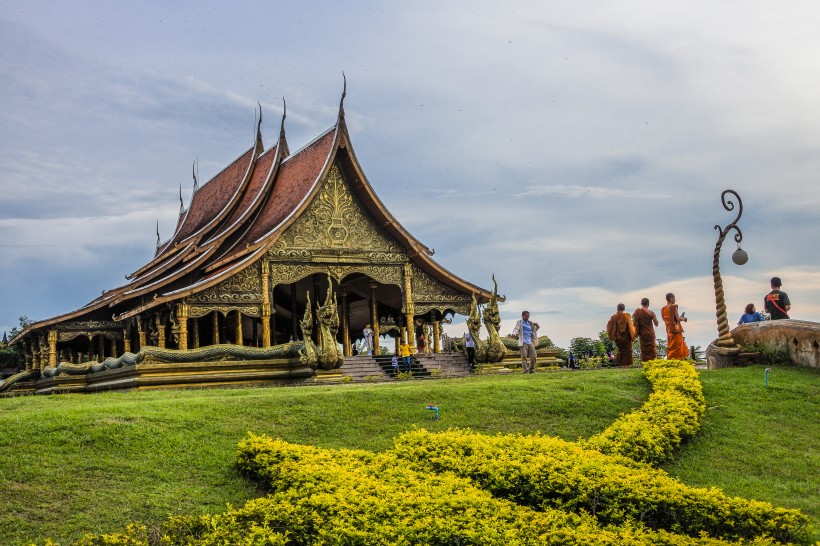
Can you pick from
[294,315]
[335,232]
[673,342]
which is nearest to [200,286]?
[335,232]

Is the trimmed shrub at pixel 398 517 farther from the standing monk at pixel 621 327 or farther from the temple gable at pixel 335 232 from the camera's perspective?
the temple gable at pixel 335 232

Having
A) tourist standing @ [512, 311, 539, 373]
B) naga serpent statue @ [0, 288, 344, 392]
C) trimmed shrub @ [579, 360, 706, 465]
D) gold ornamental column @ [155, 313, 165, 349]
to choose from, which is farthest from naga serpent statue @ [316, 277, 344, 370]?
trimmed shrub @ [579, 360, 706, 465]

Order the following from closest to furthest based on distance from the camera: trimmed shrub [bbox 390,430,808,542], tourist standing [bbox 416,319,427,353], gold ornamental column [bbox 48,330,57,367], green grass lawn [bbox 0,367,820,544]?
trimmed shrub [bbox 390,430,808,542] → green grass lawn [bbox 0,367,820,544] → gold ornamental column [bbox 48,330,57,367] → tourist standing [bbox 416,319,427,353]

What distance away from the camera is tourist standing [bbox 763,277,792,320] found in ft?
49.5

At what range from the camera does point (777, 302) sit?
596 inches

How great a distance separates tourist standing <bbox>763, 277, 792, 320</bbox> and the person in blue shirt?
751mm

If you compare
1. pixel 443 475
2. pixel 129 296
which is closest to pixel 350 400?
pixel 443 475

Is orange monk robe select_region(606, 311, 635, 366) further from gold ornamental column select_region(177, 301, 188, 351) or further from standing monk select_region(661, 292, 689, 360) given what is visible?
gold ornamental column select_region(177, 301, 188, 351)

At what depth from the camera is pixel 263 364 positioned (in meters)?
17.0

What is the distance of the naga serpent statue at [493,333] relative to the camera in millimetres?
19391

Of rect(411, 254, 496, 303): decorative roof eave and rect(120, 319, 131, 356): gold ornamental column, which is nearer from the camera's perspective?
rect(411, 254, 496, 303): decorative roof eave

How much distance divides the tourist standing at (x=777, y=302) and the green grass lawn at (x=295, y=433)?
185 centimetres

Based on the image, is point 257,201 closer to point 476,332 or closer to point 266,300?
point 266,300

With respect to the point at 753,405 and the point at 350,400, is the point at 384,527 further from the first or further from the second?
the point at 753,405
